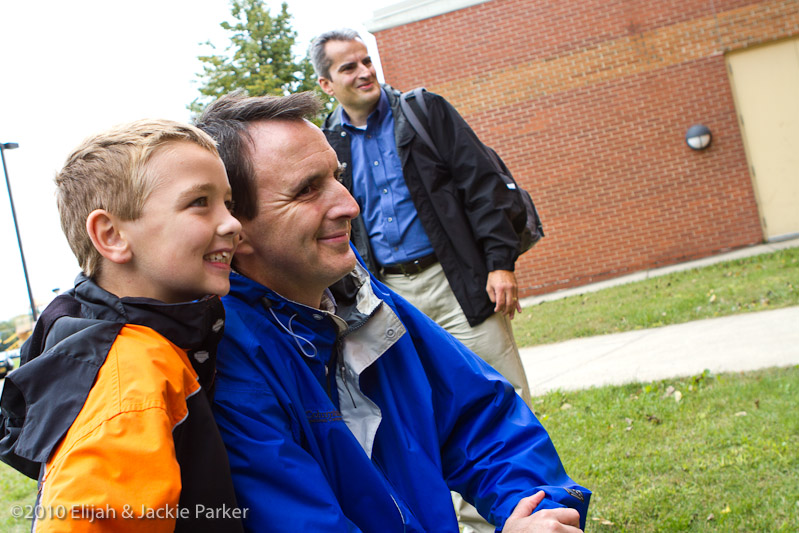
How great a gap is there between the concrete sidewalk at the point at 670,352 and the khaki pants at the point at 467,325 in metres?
2.22

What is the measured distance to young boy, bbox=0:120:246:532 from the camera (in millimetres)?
1193

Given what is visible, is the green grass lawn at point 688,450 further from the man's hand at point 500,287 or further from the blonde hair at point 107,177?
the blonde hair at point 107,177

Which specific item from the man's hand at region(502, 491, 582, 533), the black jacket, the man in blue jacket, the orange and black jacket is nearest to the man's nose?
the man in blue jacket

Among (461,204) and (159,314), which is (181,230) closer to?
(159,314)

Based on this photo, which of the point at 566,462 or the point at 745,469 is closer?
the point at 745,469

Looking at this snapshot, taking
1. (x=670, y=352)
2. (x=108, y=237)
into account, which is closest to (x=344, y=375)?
(x=108, y=237)

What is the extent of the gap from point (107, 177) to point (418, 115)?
8.19 feet

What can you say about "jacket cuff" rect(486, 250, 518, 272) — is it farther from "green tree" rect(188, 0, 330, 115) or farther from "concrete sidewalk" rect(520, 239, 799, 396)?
"green tree" rect(188, 0, 330, 115)

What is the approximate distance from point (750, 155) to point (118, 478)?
44.0ft

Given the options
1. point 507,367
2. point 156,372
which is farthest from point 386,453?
point 507,367

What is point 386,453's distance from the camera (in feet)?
6.33

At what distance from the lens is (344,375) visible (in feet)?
6.40

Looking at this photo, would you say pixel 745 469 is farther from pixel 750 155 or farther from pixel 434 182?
pixel 750 155

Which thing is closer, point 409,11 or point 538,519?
point 538,519
